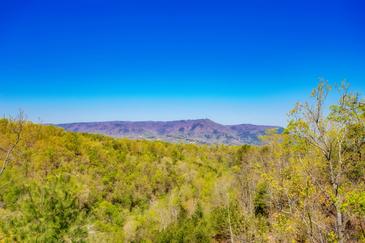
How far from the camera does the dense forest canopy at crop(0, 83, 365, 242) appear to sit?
9.20 meters

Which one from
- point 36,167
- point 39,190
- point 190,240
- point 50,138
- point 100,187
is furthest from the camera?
point 50,138

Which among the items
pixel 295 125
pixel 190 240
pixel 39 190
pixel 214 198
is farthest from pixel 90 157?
pixel 295 125

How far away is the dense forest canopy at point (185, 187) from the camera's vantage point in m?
9.20

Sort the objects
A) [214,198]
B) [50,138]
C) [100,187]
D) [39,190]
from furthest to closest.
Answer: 1. [50,138]
2. [100,187]
3. [214,198]
4. [39,190]

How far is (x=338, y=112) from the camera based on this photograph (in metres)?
9.47

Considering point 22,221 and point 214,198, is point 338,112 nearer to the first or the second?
point 22,221

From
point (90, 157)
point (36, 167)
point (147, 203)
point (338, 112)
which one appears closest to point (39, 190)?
point (338, 112)

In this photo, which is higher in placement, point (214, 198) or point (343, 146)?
point (343, 146)

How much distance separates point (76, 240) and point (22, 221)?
323 cm

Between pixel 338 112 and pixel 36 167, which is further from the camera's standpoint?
pixel 36 167

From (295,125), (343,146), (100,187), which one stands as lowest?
(100,187)

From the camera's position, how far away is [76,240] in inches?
622

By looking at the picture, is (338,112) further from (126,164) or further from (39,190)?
(126,164)

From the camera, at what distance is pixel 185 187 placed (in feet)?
174
